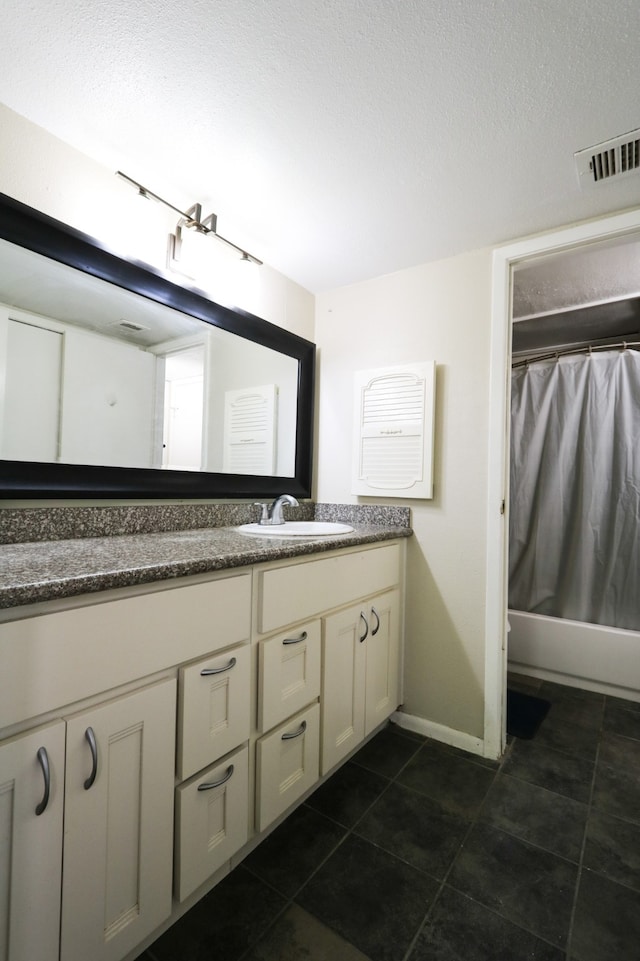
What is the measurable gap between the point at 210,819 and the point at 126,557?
0.64 m

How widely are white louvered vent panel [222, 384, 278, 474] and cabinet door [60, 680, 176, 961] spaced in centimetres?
102

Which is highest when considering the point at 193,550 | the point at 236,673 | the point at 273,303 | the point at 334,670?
the point at 273,303

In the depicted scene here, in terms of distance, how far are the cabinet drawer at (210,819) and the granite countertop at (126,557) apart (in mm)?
482

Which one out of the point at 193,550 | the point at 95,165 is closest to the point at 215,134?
the point at 95,165

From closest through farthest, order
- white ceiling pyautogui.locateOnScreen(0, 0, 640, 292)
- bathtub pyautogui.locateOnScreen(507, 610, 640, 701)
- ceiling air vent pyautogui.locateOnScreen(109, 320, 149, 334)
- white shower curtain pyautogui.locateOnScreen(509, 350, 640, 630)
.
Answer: white ceiling pyautogui.locateOnScreen(0, 0, 640, 292), ceiling air vent pyautogui.locateOnScreen(109, 320, 149, 334), bathtub pyautogui.locateOnScreen(507, 610, 640, 701), white shower curtain pyautogui.locateOnScreen(509, 350, 640, 630)

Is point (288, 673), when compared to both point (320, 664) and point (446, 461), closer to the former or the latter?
point (320, 664)

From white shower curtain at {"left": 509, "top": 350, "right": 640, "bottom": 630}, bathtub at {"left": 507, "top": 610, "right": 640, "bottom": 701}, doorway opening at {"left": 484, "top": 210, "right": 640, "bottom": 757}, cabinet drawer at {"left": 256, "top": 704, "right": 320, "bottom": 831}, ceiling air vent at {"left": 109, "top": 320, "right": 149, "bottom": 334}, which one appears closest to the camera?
cabinet drawer at {"left": 256, "top": 704, "right": 320, "bottom": 831}

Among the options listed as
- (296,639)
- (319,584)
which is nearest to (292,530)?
(319,584)

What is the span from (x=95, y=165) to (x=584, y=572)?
2.82 metres

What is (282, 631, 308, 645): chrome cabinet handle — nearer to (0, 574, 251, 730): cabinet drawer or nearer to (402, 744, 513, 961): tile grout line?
(0, 574, 251, 730): cabinet drawer

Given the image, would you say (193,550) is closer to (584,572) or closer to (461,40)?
(461,40)

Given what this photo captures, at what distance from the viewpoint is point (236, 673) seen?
103 centimetres

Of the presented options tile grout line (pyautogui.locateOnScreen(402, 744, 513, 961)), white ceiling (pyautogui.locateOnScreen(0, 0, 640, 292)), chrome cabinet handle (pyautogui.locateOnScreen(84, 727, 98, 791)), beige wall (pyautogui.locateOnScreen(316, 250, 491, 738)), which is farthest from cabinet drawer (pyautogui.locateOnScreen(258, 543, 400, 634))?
white ceiling (pyautogui.locateOnScreen(0, 0, 640, 292))

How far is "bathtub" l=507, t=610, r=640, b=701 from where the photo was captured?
2.11m
